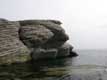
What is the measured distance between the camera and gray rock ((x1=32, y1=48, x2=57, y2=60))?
197ft

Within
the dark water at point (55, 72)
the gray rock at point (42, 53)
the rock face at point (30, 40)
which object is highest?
the rock face at point (30, 40)

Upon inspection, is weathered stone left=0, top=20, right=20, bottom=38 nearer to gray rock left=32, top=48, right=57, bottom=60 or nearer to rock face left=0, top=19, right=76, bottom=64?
rock face left=0, top=19, right=76, bottom=64

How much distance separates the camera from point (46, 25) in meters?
67.6

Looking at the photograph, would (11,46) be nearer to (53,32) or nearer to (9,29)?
(9,29)

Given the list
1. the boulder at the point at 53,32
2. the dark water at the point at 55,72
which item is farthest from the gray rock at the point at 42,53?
the dark water at the point at 55,72

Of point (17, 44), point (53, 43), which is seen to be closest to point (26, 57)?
point (17, 44)

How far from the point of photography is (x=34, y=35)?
194 ft

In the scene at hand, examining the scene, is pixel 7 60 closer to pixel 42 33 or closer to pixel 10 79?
pixel 42 33

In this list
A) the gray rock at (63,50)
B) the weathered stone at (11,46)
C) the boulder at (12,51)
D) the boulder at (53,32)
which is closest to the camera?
the boulder at (12,51)

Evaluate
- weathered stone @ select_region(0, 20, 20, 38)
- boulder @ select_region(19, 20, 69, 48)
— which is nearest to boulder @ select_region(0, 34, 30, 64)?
weathered stone @ select_region(0, 20, 20, 38)

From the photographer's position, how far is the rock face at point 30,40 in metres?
51.6

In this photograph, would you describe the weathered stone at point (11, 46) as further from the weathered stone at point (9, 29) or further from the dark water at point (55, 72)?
the dark water at point (55, 72)

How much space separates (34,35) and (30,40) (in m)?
2.03

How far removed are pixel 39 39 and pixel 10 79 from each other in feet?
118
